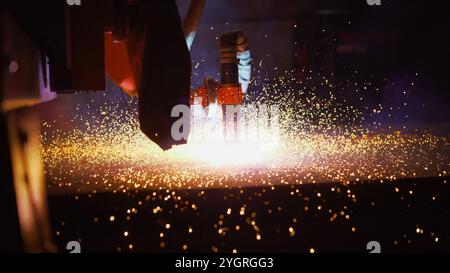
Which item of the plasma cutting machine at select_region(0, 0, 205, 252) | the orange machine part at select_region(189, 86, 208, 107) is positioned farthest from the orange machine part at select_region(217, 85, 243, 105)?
the plasma cutting machine at select_region(0, 0, 205, 252)

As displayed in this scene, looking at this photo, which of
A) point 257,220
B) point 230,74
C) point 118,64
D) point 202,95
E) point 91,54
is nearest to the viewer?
point 257,220

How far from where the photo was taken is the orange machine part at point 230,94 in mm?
5207

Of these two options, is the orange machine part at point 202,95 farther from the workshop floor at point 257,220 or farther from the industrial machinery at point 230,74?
the workshop floor at point 257,220

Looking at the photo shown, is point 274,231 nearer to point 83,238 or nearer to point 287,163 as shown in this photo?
point 83,238

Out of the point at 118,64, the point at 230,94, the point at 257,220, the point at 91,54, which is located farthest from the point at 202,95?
the point at 257,220

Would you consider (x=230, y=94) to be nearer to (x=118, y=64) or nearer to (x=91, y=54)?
(x=118, y=64)

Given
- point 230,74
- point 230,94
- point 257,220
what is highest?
point 230,74

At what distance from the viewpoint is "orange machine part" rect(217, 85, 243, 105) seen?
205 inches

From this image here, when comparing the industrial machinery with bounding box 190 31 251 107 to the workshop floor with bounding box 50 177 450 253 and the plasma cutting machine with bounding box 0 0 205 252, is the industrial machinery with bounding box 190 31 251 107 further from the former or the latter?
the workshop floor with bounding box 50 177 450 253

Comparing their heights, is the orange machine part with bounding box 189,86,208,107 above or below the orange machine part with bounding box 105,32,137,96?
below

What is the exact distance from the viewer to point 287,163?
15.4ft

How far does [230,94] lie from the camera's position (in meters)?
5.23

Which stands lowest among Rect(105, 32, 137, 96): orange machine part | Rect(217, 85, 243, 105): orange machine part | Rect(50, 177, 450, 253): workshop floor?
Rect(50, 177, 450, 253): workshop floor
